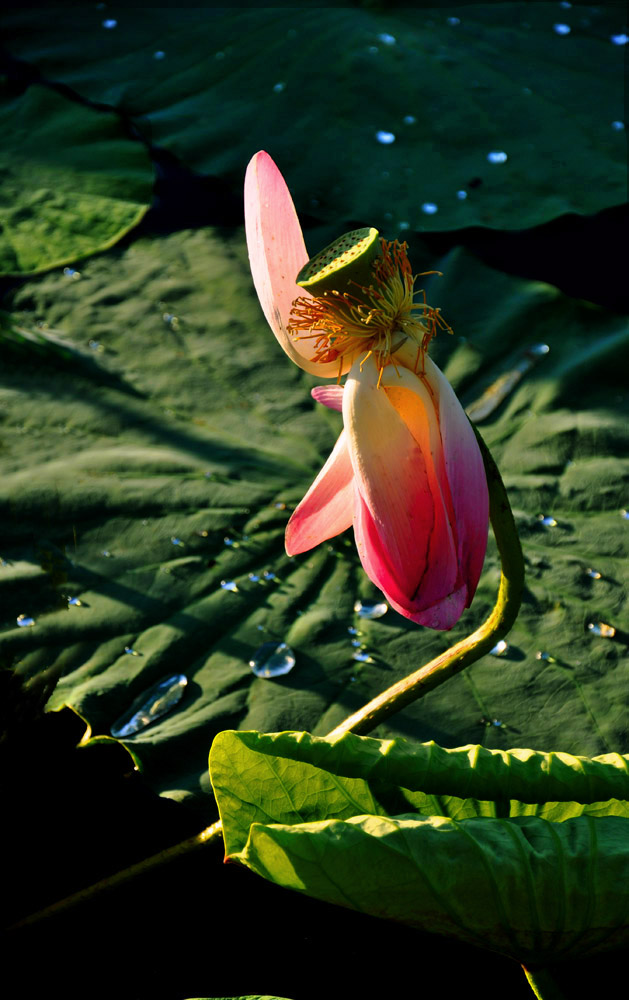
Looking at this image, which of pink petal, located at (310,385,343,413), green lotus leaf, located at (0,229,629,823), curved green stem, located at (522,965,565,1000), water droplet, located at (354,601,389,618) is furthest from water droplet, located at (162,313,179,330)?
curved green stem, located at (522,965,565,1000)

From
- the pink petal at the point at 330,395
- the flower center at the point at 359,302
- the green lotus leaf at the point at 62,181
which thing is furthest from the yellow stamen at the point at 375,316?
the green lotus leaf at the point at 62,181

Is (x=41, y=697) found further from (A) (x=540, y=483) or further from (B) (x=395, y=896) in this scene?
(A) (x=540, y=483)

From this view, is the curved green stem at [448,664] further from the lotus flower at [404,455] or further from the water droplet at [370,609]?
the water droplet at [370,609]

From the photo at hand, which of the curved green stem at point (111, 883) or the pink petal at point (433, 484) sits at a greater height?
the pink petal at point (433, 484)

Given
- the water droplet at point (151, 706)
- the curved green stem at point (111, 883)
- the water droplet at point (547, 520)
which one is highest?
the water droplet at point (547, 520)

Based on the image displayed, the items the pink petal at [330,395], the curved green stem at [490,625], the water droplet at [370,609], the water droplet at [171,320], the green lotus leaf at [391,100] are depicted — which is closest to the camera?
the curved green stem at [490,625]

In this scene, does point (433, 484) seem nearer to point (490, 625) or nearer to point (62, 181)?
point (490, 625)

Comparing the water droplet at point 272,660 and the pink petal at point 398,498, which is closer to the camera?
the pink petal at point 398,498
